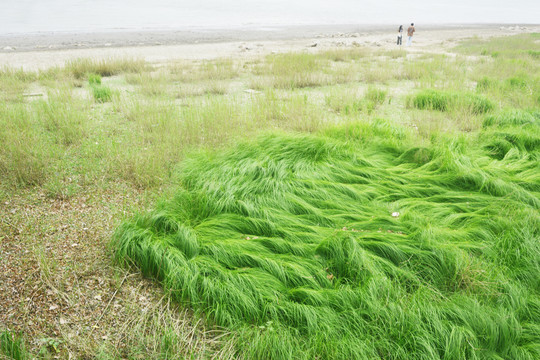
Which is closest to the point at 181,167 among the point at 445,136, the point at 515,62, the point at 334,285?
the point at 334,285

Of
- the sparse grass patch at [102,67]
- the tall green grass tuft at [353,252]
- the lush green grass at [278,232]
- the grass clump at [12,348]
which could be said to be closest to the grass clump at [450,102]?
the lush green grass at [278,232]

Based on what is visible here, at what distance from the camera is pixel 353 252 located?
247cm

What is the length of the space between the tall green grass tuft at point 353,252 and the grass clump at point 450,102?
245 cm

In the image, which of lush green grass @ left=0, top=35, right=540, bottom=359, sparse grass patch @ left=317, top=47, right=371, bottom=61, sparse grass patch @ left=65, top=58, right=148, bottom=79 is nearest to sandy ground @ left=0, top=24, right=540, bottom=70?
sparse grass patch @ left=65, top=58, right=148, bottom=79

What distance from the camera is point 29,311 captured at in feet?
6.92

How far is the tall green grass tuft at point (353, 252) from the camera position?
6.34 ft

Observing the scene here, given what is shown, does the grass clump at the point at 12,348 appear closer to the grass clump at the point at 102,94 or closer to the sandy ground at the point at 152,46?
the grass clump at the point at 102,94

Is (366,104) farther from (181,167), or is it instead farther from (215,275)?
(215,275)

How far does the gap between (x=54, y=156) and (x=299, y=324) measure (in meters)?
3.93

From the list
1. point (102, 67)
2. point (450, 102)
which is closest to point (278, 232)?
point (450, 102)

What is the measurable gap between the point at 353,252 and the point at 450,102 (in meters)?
5.51

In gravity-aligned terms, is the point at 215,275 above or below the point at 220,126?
below

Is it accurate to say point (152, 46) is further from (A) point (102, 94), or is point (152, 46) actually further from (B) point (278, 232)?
(B) point (278, 232)

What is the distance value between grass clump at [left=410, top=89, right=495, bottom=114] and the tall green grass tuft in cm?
245
